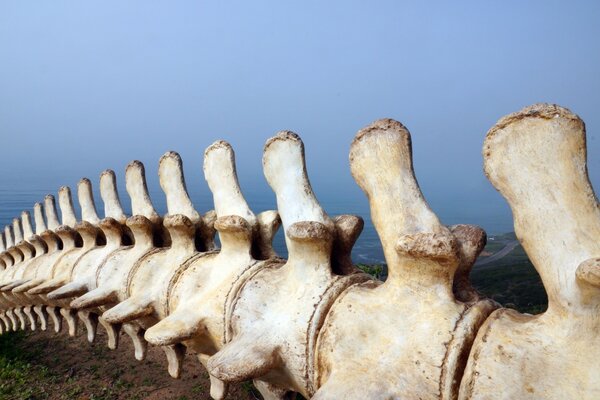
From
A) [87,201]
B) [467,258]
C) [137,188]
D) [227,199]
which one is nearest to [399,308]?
[467,258]

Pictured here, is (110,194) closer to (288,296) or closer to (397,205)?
(288,296)

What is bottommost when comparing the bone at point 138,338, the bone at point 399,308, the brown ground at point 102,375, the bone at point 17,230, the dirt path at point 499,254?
the dirt path at point 499,254

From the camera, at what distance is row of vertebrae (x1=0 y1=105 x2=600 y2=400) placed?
45.8 inches

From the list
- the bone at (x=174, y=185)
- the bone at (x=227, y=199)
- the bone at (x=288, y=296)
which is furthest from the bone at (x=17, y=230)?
the bone at (x=288, y=296)

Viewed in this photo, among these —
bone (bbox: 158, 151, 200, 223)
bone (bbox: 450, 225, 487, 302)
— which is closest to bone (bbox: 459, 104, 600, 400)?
bone (bbox: 450, 225, 487, 302)

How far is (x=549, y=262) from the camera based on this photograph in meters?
1.21

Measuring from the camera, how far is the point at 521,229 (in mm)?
1263

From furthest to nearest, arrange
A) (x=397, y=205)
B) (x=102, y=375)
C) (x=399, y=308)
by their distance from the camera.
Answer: (x=102, y=375)
(x=397, y=205)
(x=399, y=308)

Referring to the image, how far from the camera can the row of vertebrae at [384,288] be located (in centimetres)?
116

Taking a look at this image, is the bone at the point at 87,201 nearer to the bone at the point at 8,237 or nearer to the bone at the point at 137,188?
the bone at the point at 137,188

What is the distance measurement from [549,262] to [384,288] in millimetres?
517

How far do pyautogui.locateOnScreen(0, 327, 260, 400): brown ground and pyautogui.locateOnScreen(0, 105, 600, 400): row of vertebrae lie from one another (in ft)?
9.77

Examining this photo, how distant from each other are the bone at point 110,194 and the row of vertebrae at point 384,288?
88 centimetres

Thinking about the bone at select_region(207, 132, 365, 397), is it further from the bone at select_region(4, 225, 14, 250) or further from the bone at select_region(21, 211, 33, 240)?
the bone at select_region(4, 225, 14, 250)
